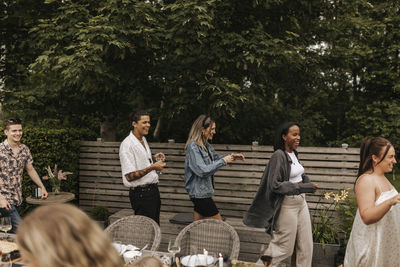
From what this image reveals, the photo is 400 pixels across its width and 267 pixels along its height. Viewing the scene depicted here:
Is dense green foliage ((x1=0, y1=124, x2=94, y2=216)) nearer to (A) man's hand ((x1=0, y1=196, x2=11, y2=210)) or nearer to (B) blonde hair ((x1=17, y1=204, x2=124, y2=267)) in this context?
(A) man's hand ((x1=0, y1=196, x2=11, y2=210))

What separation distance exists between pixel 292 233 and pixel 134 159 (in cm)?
177

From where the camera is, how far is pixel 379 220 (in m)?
2.65

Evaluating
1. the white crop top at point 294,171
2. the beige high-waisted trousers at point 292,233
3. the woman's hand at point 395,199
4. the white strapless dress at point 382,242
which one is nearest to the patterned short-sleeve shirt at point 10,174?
the beige high-waisted trousers at point 292,233

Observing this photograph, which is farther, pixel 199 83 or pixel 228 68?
pixel 228 68

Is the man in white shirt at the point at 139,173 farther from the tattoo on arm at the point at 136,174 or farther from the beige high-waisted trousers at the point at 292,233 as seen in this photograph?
the beige high-waisted trousers at the point at 292,233

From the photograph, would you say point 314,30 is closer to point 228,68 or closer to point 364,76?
point 228,68

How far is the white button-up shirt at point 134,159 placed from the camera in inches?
151

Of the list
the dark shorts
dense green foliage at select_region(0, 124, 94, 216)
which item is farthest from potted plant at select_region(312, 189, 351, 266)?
dense green foliage at select_region(0, 124, 94, 216)

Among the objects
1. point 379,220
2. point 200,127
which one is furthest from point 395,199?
point 200,127

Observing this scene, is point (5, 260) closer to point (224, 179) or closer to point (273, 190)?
point (273, 190)

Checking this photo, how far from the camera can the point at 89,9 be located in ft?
18.9

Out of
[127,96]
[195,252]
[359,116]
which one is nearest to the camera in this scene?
[195,252]

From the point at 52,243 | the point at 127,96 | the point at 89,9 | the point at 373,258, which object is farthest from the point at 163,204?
the point at 52,243

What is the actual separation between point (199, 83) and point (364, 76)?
594cm
